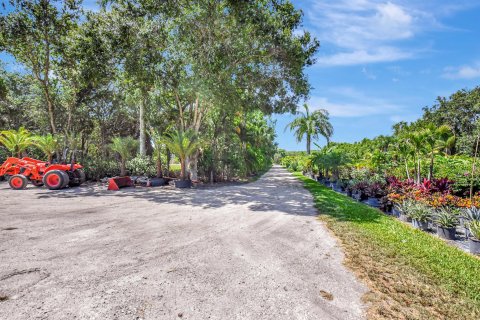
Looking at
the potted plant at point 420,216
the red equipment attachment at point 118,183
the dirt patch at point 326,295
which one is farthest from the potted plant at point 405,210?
the red equipment attachment at point 118,183

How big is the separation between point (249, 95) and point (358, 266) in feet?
43.7

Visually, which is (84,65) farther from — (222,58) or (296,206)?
(296,206)

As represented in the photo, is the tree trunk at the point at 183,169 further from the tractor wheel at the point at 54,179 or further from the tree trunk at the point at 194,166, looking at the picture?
the tractor wheel at the point at 54,179

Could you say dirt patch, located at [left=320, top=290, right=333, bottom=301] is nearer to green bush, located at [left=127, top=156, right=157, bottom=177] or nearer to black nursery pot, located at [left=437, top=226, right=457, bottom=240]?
black nursery pot, located at [left=437, top=226, right=457, bottom=240]

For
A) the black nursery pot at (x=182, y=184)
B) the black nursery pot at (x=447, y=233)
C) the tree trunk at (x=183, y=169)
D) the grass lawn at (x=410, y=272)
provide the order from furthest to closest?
1. the tree trunk at (x=183, y=169)
2. the black nursery pot at (x=182, y=184)
3. the black nursery pot at (x=447, y=233)
4. the grass lawn at (x=410, y=272)

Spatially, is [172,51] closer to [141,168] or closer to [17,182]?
[141,168]

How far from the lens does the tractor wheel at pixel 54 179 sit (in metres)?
11.5

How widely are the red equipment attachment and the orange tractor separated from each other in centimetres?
184

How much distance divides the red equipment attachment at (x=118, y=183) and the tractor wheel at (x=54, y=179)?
195cm

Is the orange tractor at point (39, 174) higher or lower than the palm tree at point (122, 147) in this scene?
lower

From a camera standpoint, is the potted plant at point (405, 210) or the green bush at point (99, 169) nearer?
the potted plant at point (405, 210)

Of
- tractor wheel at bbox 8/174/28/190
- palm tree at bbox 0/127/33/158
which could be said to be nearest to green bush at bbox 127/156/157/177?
tractor wheel at bbox 8/174/28/190

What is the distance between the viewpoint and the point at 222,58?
12781mm

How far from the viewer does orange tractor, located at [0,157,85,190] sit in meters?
11.5
